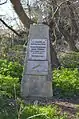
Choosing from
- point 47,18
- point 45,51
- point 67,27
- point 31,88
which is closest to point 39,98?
point 31,88

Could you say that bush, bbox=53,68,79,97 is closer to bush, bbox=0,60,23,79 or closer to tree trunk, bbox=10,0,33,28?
bush, bbox=0,60,23,79

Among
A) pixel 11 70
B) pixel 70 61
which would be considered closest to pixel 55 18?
pixel 70 61

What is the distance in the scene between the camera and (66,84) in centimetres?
1049

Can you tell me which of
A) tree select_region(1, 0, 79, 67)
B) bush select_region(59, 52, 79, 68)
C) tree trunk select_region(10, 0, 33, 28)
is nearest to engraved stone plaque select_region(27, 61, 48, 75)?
tree select_region(1, 0, 79, 67)

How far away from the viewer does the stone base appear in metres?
9.16

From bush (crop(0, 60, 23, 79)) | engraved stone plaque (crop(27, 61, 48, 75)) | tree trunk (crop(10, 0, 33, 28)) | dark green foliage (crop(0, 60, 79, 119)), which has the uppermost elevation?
tree trunk (crop(10, 0, 33, 28))

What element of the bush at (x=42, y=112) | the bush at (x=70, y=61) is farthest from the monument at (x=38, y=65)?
the bush at (x=70, y=61)

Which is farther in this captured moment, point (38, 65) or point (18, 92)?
point (18, 92)

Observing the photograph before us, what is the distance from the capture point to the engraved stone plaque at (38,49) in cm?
902

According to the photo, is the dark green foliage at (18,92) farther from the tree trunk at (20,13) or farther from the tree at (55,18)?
the tree at (55,18)

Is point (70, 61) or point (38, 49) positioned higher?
point (38, 49)

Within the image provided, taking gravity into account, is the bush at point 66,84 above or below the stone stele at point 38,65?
below

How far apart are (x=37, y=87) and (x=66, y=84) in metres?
1.49

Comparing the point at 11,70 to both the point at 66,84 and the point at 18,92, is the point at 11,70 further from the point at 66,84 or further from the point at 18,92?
the point at 18,92
